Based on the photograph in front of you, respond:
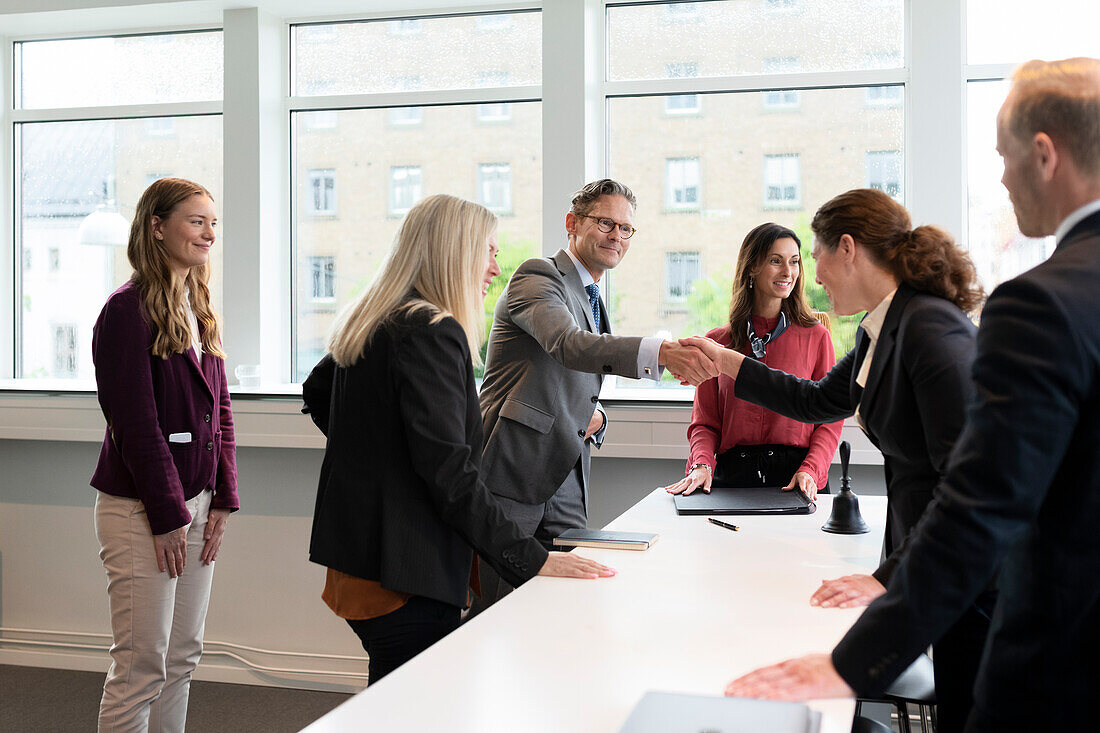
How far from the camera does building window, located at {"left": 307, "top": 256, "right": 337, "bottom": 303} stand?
14.2 feet

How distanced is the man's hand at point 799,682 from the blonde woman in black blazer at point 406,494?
A: 780 millimetres

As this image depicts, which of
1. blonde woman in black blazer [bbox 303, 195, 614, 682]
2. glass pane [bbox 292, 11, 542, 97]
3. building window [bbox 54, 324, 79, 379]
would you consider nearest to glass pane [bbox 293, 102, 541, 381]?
glass pane [bbox 292, 11, 542, 97]

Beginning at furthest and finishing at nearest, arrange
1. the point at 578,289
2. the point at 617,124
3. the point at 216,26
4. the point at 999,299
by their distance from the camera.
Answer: the point at 216,26 → the point at 617,124 → the point at 578,289 → the point at 999,299

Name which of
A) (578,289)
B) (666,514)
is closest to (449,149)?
(578,289)

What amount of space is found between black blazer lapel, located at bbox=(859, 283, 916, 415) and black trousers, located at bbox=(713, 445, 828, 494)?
1.07 meters

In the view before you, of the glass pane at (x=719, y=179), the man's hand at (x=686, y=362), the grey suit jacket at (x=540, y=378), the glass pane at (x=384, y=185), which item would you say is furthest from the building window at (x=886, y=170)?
the grey suit jacket at (x=540, y=378)

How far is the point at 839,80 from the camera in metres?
3.77

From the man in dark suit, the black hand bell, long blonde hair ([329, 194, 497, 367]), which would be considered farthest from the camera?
the black hand bell

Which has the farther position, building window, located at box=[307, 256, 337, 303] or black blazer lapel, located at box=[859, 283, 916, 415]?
building window, located at box=[307, 256, 337, 303]

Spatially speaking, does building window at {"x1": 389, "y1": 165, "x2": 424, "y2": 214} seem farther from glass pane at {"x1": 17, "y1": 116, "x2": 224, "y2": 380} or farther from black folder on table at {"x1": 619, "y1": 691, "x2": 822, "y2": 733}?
black folder on table at {"x1": 619, "y1": 691, "x2": 822, "y2": 733}

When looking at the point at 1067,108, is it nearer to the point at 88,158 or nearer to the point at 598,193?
the point at 598,193

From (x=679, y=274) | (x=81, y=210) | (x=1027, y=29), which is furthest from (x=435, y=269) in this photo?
(x=81, y=210)

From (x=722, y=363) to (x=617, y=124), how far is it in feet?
5.84

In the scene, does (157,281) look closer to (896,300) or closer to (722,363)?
(722,363)
